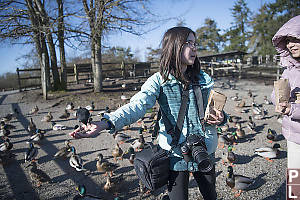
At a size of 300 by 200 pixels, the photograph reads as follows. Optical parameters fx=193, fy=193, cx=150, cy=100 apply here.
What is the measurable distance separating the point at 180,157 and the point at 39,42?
13083 millimetres

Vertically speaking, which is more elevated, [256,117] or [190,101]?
[190,101]

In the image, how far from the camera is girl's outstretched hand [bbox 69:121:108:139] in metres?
1.45

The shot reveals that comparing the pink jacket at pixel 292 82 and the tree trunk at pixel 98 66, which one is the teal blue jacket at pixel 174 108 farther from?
the tree trunk at pixel 98 66

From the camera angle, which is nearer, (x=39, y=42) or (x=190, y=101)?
(x=190, y=101)

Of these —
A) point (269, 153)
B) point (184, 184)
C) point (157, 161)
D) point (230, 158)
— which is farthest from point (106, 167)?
point (269, 153)

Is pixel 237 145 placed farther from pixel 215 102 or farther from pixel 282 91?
pixel 215 102

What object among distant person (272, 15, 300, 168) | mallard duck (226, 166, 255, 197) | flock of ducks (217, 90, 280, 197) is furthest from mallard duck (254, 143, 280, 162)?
distant person (272, 15, 300, 168)

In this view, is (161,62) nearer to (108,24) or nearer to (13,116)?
(108,24)

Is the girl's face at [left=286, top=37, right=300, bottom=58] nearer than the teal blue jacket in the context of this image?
No

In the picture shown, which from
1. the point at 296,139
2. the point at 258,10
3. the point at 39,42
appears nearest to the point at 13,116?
the point at 39,42

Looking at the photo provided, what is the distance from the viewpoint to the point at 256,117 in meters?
8.61

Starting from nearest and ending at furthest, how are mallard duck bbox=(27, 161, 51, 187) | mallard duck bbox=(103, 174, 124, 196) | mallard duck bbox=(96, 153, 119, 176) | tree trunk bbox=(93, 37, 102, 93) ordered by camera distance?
mallard duck bbox=(103, 174, 124, 196)
mallard duck bbox=(27, 161, 51, 187)
mallard duck bbox=(96, 153, 119, 176)
tree trunk bbox=(93, 37, 102, 93)

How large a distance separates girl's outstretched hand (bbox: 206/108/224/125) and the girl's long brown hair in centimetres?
41

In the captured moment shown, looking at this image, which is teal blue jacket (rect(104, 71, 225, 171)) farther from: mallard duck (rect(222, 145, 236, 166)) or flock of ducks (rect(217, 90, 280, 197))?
mallard duck (rect(222, 145, 236, 166))
